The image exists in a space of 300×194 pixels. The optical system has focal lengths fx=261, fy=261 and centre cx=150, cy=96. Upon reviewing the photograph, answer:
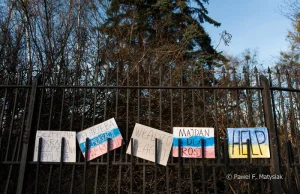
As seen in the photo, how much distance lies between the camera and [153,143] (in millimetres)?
3055

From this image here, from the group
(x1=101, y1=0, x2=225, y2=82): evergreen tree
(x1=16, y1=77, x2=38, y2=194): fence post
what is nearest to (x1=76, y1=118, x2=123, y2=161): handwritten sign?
(x1=16, y1=77, x2=38, y2=194): fence post

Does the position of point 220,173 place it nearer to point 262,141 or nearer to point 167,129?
point 167,129

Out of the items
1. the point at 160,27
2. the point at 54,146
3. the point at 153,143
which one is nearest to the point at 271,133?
the point at 153,143

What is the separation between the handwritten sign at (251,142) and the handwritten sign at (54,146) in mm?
1833

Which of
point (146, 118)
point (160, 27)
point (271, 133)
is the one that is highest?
point (160, 27)

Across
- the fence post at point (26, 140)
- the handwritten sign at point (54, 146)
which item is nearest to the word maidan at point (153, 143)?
the handwritten sign at point (54, 146)

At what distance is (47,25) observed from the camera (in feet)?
28.1

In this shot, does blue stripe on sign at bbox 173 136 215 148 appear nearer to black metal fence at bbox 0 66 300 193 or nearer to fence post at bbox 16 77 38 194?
black metal fence at bbox 0 66 300 193

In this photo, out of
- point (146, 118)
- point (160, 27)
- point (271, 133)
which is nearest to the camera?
point (271, 133)

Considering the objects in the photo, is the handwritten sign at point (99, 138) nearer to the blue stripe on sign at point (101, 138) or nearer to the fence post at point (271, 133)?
the blue stripe on sign at point (101, 138)

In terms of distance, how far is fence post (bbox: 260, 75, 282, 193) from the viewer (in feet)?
9.33

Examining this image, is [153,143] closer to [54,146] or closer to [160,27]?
[54,146]

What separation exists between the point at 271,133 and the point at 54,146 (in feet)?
8.27

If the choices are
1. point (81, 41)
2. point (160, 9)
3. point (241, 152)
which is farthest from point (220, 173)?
point (160, 9)
